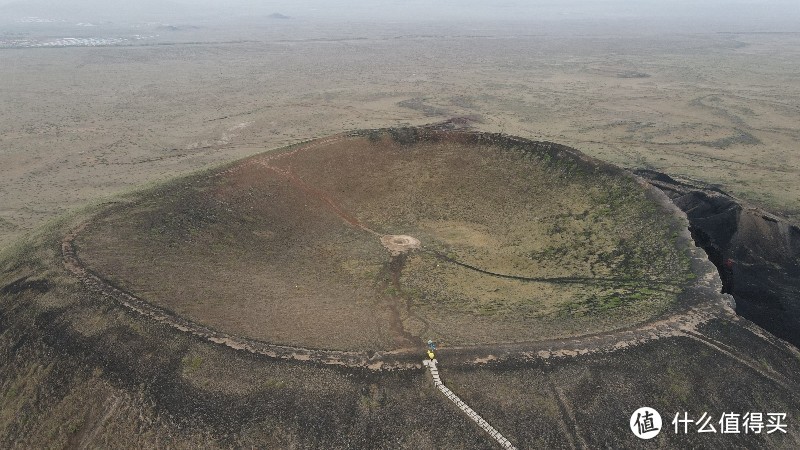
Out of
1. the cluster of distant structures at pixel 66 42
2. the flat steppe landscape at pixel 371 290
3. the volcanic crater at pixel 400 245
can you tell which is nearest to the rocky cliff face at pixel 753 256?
the flat steppe landscape at pixel 371 290

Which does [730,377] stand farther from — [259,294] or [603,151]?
[603,151]

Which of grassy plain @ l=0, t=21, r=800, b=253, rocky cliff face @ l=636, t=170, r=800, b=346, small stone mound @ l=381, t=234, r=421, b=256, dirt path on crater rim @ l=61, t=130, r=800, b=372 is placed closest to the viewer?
dirt path on crater rim @ l=61, t=130, r=800, b=372

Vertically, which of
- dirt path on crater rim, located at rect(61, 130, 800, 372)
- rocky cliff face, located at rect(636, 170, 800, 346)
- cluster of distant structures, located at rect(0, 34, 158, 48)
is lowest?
rocky cliff face, located at rect(636, 170, 800, 346)

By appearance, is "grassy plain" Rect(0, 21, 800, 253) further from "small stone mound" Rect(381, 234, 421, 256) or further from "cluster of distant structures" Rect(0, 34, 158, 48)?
"small stone mound" Rect(381, 234, 421, 256)

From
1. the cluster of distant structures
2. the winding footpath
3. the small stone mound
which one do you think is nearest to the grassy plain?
the cluster of distant structures

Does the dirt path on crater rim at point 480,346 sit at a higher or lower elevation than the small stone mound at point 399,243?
higher

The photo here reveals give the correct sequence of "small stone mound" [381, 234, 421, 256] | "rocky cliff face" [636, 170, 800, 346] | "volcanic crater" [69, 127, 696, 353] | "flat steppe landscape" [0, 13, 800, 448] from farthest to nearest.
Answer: "small stone mound" [381, 234, 421, 256]
"rocky cliff face" [636, 170, 800, 346]
"volcanic crater" [69, 127, 696, 353]
"flat steppe landscape" [0, 13, 800, 448]

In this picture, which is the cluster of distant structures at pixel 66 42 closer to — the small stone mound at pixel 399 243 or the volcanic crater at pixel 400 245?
the volcanic crater at pixel 400 245

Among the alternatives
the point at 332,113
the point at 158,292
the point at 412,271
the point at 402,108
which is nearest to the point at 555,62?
the point at 402,108
